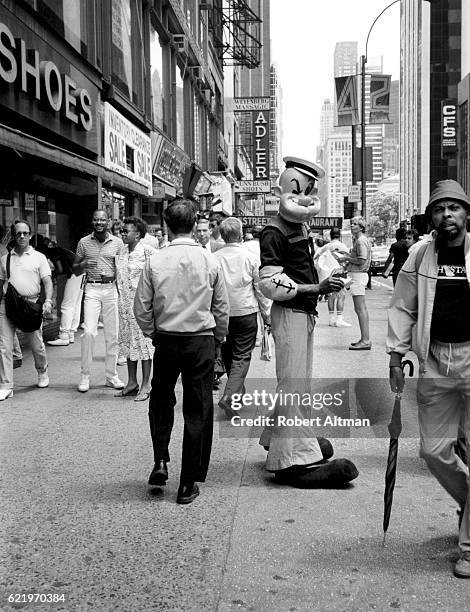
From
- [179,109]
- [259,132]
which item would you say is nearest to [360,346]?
[179,109]

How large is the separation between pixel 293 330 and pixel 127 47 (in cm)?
1509

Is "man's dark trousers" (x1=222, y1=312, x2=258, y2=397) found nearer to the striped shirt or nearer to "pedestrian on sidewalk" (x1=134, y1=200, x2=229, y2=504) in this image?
the striped shirt

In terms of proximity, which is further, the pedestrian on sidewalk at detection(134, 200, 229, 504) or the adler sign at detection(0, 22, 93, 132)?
the adler sign at detection(0, 22, 93, 132)

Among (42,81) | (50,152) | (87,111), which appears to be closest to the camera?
(50,152)

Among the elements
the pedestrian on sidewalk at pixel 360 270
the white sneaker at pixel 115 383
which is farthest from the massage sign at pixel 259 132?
the white sneaker at pixel 115 383

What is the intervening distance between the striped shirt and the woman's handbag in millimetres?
779

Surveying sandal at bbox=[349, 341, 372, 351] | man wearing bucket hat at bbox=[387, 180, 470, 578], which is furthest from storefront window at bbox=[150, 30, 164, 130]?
man wearing bucket hat at bbox=[387, 180, 470, 578]

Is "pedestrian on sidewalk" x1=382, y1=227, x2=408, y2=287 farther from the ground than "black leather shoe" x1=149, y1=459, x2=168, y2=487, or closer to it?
farther from the ground

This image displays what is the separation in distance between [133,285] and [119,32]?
11.1 m

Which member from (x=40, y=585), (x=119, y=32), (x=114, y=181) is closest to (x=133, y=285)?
(x=40, y=585)

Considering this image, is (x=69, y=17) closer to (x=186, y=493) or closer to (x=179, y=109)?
(x=186, y=493)

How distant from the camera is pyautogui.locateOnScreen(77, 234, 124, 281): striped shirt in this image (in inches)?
346

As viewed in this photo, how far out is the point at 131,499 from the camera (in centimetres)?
501

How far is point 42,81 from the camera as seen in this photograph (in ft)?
38.9
